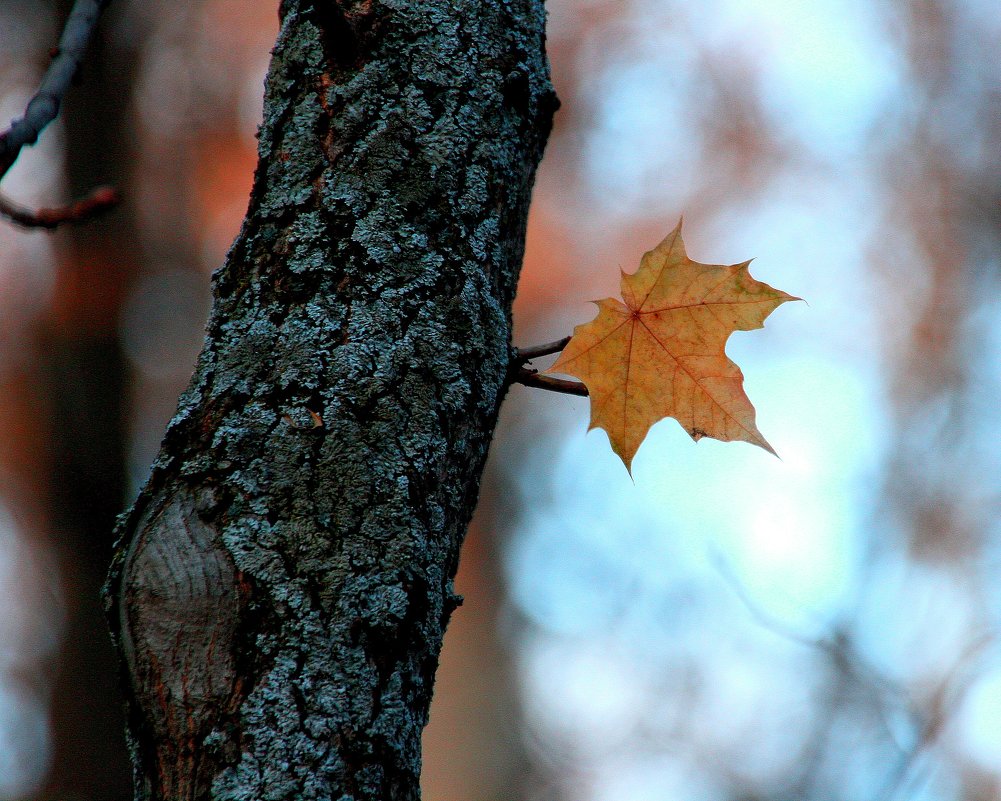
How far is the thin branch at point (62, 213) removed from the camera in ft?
2.75

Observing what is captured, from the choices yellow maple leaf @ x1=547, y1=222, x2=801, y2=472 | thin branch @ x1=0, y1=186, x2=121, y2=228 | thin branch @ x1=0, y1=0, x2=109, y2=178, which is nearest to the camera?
thin branch @ x1=0, y1=0, x2=109, y2=178

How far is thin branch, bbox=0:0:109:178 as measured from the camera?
564mm

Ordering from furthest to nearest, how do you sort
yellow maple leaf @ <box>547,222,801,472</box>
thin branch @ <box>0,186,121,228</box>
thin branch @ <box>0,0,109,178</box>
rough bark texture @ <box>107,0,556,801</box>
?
1. yellow maple leaf @ <box>547,222,801,472</box>
2. thin branch @ <box>0,186,121,228</box>
3. rough bark texture @ <box>107,0,556,801</box>
4. thin branch @ <box>0,0,109,178</box>

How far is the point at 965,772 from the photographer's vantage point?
3.67m

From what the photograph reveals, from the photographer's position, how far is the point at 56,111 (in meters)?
0.66

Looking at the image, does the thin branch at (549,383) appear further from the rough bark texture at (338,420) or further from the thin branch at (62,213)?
the thin branch at (62,213)

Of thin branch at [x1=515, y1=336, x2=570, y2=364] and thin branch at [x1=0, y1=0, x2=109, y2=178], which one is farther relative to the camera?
thin branch at [x1=515, y1=336, x2=570, y2=364]

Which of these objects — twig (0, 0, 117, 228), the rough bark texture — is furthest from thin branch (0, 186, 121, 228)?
the rough bark texture

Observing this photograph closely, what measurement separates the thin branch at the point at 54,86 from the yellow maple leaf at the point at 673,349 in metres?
0.65

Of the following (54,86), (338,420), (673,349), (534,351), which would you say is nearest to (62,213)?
(54,86)

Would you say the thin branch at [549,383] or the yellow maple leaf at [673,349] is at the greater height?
the yellow maple leaf at [673,349]

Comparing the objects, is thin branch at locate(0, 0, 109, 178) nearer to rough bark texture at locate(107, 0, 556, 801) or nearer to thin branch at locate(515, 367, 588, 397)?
rough bark texture at locate(107, 0, 556, 801)

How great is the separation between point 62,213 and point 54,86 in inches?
9.6

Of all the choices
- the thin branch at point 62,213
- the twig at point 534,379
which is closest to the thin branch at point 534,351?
the twig at point 534,379
